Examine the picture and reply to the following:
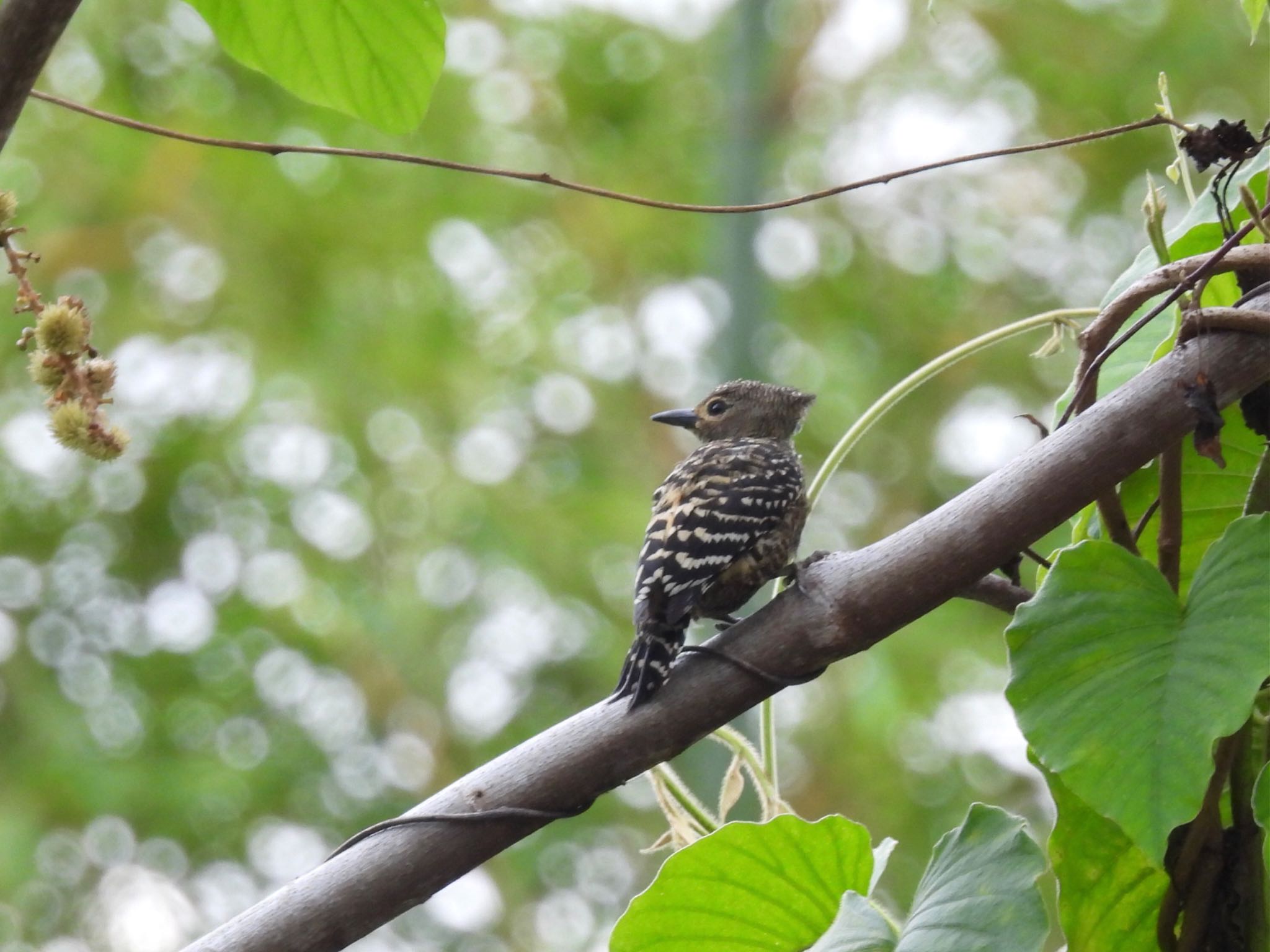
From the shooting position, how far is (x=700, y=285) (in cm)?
693

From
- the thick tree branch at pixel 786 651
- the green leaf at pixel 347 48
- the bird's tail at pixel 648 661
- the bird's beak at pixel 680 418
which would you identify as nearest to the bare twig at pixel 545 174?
the green leaf at pixel 347 48

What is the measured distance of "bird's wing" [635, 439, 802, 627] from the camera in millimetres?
1988

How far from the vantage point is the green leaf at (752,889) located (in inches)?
58.9

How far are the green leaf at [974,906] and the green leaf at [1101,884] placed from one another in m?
0.11

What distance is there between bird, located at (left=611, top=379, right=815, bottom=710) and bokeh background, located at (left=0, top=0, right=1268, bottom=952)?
4003 millimetres

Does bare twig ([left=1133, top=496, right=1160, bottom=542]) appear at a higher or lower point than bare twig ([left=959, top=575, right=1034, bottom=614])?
higher

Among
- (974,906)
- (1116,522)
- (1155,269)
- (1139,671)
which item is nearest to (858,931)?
(974,906)

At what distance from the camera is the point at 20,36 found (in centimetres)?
104

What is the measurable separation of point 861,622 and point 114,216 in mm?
6315

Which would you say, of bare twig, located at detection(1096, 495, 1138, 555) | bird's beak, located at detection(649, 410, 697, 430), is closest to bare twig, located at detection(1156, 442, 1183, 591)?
bare twig, located at detection(1096, 495, 1138, 555)

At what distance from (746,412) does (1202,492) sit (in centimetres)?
131

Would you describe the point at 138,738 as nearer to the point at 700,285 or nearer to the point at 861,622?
the point at 700,285

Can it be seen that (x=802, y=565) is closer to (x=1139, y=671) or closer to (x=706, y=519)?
(x=1139, y=671)

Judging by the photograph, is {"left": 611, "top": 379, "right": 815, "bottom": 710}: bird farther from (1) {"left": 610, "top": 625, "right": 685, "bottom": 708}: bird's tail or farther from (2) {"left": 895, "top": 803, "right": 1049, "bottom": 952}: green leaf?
(2) {"left": 895, "top": 803, "right": 1049, "bottom": 952}: green leaf
